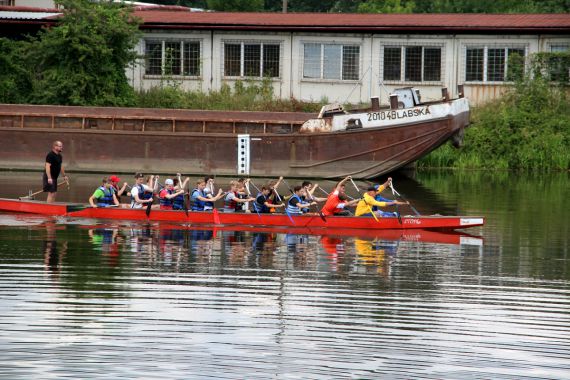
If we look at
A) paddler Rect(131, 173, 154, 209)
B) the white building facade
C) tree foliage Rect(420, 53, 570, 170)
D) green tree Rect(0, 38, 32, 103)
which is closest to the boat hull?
green tree Rect(0, 38, 32, 103)

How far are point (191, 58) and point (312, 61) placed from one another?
502cm

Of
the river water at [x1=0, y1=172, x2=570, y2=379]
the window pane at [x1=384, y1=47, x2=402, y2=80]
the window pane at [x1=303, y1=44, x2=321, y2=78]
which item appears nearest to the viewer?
the river water at [x1=0, y1=172, x2=570, y2=379]

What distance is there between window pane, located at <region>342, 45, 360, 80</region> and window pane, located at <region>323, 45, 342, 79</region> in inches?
8.0

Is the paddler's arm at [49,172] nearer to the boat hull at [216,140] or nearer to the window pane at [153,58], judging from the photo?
the boat hull at [216,140]

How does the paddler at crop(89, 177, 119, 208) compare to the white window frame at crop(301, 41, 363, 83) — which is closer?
the paddler at crop(89, 177, 119, 208)

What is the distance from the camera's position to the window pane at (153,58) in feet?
156

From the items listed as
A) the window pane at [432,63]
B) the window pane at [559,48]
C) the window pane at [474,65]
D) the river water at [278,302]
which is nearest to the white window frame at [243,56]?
the window pane at [432,63]

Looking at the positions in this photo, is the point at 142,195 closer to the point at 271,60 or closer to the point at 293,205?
the point at 293,205

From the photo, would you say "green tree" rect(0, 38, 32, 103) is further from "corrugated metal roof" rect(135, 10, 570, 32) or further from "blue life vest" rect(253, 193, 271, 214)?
"blue life vest" rect(253, 193, 271, 214)

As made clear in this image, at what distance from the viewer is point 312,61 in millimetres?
46719

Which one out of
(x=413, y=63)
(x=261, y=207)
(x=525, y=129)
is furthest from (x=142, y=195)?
(x=525, y=129)

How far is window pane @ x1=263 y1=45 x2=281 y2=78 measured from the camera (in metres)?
47.0

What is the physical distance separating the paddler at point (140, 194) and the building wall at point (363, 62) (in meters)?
16.8

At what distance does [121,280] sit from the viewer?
67.9ft
